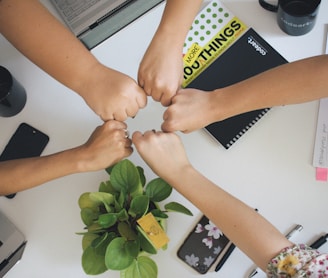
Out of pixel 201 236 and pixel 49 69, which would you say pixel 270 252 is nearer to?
pixel 201 236

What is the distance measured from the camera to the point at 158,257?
0.88m

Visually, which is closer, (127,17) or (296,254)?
(296,254)

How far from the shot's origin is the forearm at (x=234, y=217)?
2.58 ft

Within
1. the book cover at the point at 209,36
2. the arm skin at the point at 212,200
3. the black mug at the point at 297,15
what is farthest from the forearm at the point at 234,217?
the black mug at the point at 297,15

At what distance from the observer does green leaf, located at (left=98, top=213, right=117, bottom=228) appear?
74 cm

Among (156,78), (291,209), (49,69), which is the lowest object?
(291,209)

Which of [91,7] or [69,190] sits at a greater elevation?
[91,7]

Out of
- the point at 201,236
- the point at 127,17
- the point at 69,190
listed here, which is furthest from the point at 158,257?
the point at 127,17

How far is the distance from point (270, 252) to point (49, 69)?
1.67 ft

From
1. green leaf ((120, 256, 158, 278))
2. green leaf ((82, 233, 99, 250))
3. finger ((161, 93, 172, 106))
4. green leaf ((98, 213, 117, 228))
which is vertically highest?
finger ((161, 93, 172, 106))

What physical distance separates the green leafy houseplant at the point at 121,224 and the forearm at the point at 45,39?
0.68 feet

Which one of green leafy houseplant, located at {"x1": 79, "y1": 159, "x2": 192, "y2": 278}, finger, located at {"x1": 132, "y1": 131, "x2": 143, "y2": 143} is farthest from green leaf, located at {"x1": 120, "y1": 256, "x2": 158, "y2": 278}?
finger, located at {"x1": 132, "y1": 131, "x2": 143, "y2": 143}

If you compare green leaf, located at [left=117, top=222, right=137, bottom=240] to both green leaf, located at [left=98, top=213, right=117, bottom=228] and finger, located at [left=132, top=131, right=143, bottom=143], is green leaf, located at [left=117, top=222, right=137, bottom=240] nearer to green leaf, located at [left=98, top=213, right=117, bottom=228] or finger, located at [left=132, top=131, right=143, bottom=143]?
green leaf, located at [left=98, top=213, right=117, bottom=228]

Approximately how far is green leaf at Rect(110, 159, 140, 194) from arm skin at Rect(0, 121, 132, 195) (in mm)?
65
